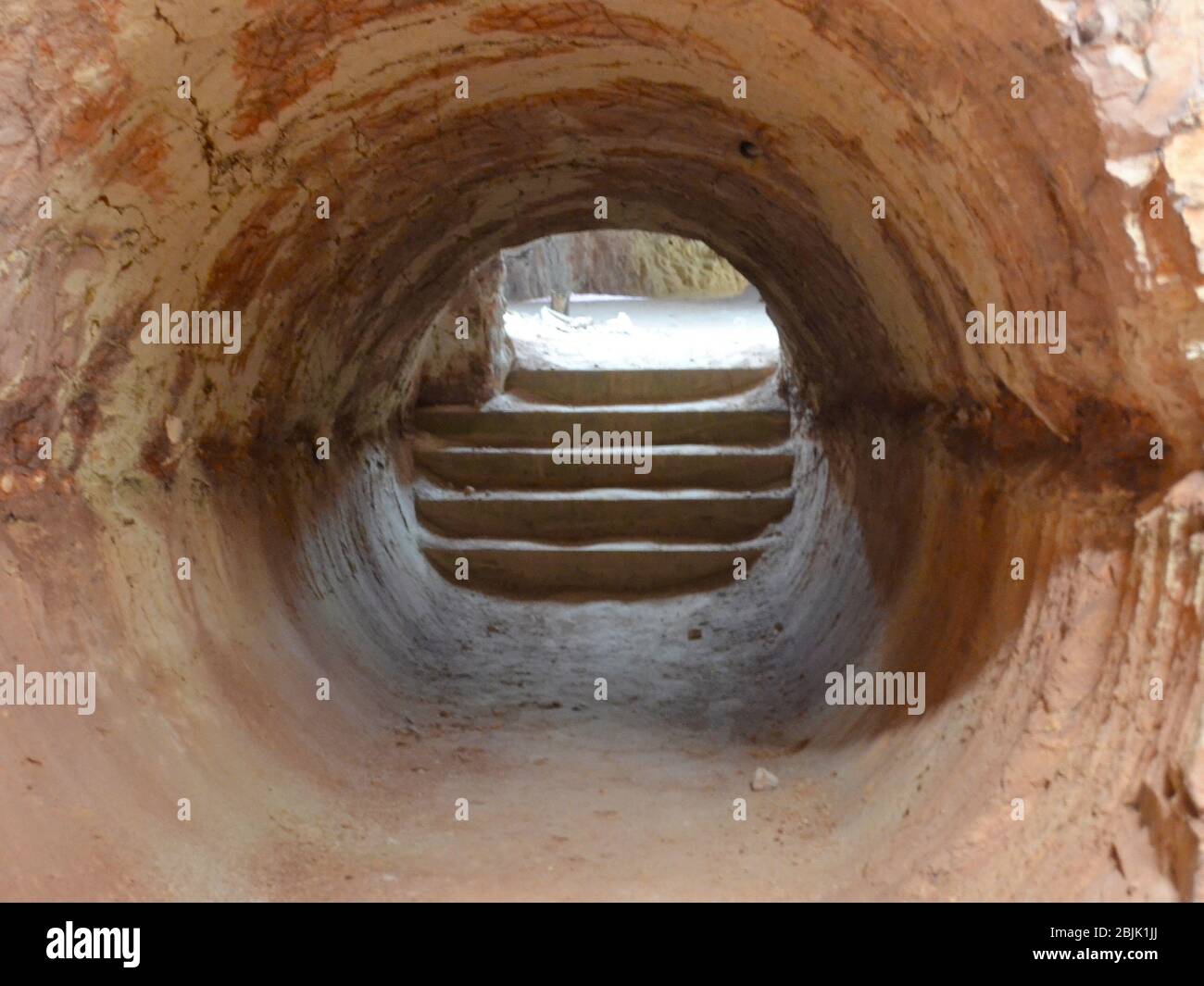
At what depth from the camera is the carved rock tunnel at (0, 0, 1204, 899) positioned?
2531 mm

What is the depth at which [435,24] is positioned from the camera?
3186 millimetres

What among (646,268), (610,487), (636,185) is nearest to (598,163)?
(636,185)

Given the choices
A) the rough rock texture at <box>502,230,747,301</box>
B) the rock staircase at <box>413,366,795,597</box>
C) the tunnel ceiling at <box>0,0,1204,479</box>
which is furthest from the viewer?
the rough rock texture at <box>502,230,747,301</box>

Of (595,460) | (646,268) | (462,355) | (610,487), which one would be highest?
(646,268)

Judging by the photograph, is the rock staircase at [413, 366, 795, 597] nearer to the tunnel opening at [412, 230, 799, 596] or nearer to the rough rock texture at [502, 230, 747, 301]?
the tunnel opening at [412, 230, 799, 596]

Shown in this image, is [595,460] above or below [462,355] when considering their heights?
below

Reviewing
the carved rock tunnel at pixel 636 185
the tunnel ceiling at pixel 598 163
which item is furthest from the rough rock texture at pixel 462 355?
the tunnel ceiling at pixel 598 163

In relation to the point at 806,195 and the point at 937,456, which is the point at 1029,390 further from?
the point at 806,195

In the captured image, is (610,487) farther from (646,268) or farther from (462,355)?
(646,268)

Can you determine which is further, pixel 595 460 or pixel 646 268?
pixel 646 268

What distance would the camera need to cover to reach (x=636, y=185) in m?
5.36

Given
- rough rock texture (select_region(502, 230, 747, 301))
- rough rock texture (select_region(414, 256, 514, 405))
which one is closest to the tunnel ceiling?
rough rock texture (select_region(414, 256, 514, 405))

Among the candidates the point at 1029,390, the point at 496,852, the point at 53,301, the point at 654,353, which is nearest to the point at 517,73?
the point at 53,301
